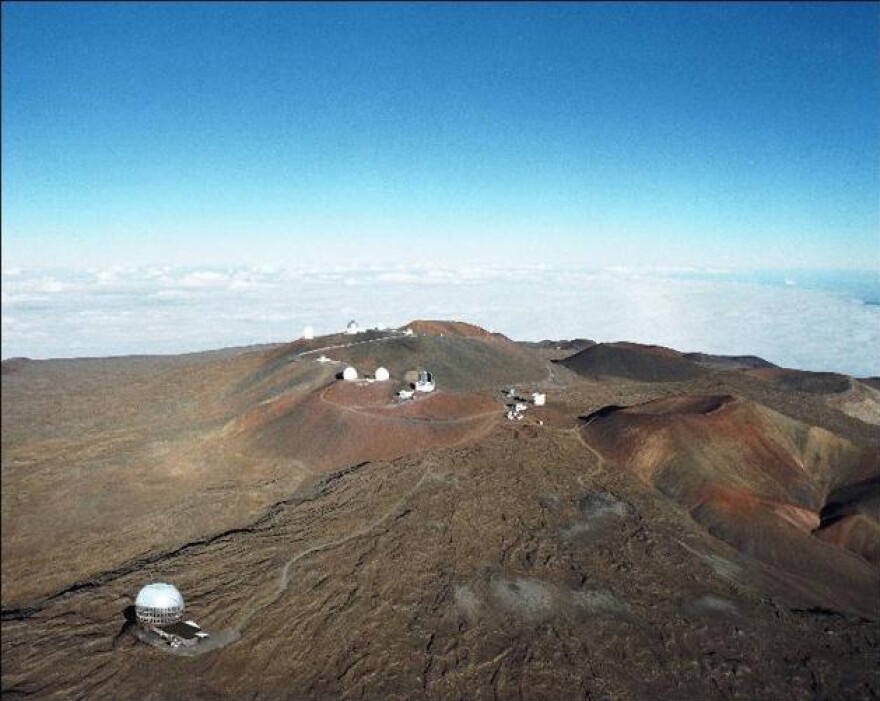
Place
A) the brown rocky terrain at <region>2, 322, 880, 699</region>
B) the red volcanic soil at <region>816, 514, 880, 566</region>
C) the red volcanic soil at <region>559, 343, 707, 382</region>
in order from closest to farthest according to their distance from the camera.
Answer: the brown rocky terrain at <region>2, 322, 880, 699</region> < the red volcanic soil at <region>816, 514, 880, 566</region> < the red volcanic soil at <region>559, 343, 707, 382</region>

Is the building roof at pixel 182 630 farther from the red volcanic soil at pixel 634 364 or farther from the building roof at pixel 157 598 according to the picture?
the red volcanic soil at pixel 634 364

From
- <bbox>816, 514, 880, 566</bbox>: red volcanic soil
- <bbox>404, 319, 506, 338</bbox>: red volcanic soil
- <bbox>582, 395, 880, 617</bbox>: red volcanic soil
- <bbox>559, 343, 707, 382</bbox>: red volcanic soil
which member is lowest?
<bbox>816, 514, 880, 566</bbox>: red volcanic soil

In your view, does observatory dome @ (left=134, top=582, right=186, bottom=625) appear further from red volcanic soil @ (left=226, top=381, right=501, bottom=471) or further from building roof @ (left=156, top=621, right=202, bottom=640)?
red volcanic soil @ (left=226, top=381, right=501, bottom=471)

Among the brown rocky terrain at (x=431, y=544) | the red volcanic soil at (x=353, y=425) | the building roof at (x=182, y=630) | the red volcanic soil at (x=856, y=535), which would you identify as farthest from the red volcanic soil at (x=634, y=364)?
the building roof at (x=182, y=630)

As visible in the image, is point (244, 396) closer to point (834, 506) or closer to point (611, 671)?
point (611, 671)

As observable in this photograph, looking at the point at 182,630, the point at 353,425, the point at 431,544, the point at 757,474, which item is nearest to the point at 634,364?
the point at 757,474

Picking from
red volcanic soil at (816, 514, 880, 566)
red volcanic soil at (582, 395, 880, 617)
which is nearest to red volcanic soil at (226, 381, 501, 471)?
red volcanic soil at (582, 395, 880, 617)

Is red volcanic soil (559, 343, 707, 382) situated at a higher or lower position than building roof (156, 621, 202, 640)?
higher
